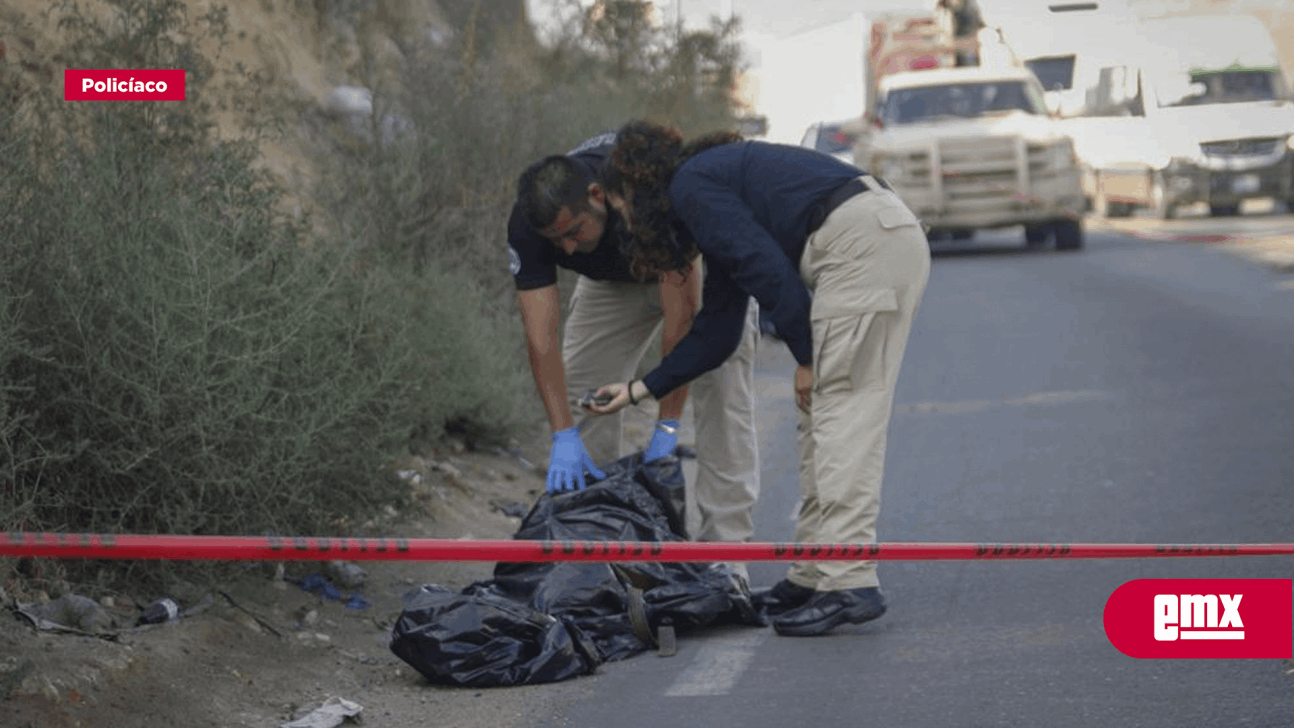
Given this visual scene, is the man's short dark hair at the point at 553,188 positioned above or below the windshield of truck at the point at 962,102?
below

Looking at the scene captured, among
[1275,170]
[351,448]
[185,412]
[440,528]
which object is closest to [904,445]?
[440,528]

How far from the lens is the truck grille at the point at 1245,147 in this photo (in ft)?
95.7

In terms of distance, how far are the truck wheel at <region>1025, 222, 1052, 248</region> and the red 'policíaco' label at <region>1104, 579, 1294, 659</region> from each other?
824 inches

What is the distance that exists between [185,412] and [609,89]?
13611mm

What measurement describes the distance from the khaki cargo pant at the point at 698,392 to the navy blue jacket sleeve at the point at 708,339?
65 cm

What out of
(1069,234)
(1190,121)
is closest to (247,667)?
(1069,234)

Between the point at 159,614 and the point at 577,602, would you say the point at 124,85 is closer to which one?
the point at 159,614

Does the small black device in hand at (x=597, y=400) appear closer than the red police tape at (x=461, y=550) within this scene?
No

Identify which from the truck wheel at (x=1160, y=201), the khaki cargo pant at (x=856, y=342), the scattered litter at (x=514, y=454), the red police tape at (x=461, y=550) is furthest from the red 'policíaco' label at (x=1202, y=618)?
the truck wheel at (x=1160, y=201)

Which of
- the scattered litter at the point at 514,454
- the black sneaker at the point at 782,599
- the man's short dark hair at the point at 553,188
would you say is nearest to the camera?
the man's short dark hair at the point at 553,188

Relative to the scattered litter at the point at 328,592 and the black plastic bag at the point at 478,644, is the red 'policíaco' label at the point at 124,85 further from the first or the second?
the black plastic bag at the point at 478,644

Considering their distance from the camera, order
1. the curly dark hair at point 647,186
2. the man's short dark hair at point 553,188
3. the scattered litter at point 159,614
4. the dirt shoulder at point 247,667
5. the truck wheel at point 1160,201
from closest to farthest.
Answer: the dirt shoulder at point 247,667
the scattered litter at point 159,614
the curly dark hair at point 647,186
the man's short dark hair at point 553,188
the truck wheel at point 1160,201

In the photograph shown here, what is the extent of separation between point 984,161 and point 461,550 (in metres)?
21.6

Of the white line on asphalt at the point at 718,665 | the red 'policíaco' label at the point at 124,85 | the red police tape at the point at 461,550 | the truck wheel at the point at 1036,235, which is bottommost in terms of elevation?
the truck wheel at the point at 1036,235
